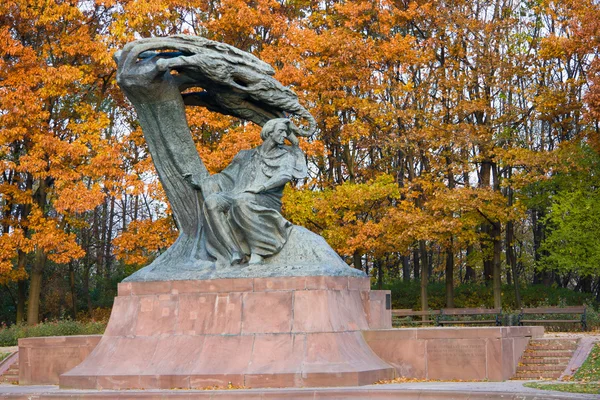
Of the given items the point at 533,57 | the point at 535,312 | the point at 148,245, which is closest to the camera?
the point at 535,312

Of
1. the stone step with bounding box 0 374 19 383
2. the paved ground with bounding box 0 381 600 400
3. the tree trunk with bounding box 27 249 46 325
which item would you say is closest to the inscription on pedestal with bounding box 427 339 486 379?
the paved ground with bounding box 0 381 600 400

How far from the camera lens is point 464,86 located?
2788 centimetres

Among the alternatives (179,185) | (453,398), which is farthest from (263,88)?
(453,398)

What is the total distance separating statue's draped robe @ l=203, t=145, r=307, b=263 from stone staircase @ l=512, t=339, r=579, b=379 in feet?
13.9

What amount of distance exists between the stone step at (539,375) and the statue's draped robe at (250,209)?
4.13m

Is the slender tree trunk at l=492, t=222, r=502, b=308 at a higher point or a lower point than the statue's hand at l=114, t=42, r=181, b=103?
lower

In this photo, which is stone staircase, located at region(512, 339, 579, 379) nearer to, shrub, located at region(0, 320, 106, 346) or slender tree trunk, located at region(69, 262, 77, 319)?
shrub, located at region(0, 320, 106, 346)

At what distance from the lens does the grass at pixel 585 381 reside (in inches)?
433

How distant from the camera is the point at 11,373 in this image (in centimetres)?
1634

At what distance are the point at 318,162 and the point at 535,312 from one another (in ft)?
38.5

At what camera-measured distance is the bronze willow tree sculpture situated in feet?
45.6

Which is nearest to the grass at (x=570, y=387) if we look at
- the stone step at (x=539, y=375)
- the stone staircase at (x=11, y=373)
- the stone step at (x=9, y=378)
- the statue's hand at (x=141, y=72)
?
the stone step at (x=539, y=375)

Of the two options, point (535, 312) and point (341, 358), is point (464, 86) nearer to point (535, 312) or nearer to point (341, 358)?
point (535, 312)

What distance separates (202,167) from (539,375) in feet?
21.0
